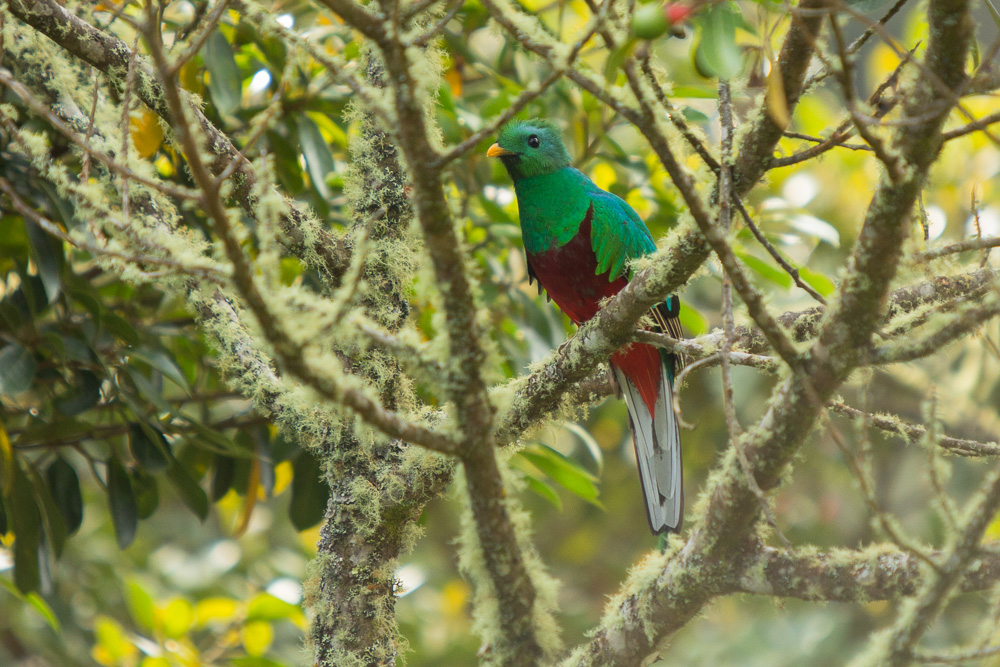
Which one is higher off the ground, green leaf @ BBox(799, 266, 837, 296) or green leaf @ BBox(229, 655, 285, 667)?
green leaf @ BBox(799, 266, 837, 296)

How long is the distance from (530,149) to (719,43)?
1.80 m

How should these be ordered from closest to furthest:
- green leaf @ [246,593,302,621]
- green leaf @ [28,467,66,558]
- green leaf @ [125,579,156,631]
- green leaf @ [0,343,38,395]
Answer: green leaf @ [0,343,38,395] → green leaf @ [28,467,66,558] → green leaf @ [246,593,302,621] → green leaf @ [125,579,156,631]

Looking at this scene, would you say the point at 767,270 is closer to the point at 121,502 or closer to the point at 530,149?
the point at 530,149

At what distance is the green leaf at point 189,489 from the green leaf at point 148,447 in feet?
0.59

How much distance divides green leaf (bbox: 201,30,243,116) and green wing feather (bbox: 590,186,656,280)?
1.27 metres

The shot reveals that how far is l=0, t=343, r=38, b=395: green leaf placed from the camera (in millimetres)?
2309

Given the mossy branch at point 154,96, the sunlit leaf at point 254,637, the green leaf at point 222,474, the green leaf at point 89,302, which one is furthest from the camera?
the sunlit leaf at point 254,637

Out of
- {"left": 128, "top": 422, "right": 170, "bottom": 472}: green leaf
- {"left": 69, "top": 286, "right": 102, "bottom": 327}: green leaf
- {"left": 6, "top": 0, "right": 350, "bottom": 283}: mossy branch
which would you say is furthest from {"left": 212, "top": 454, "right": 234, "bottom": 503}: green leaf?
{"left": 6, "top": 0, "right": 350, "bottom": 283}: mossy branch

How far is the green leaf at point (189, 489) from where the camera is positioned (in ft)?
9.11

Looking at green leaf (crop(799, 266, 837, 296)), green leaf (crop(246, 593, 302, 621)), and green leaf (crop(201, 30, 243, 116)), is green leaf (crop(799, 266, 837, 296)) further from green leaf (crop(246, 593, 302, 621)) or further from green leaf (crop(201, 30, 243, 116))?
green leaf (crop(246, 593, 302, 621))

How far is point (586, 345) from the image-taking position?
1.98 meters

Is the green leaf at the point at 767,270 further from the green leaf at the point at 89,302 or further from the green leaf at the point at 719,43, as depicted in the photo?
the green leaf at the point at 89,302

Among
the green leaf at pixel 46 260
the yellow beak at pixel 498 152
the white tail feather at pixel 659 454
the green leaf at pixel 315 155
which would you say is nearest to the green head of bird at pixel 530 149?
the yellow beak at pixel 498 152

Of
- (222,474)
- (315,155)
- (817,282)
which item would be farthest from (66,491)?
(817,282)
